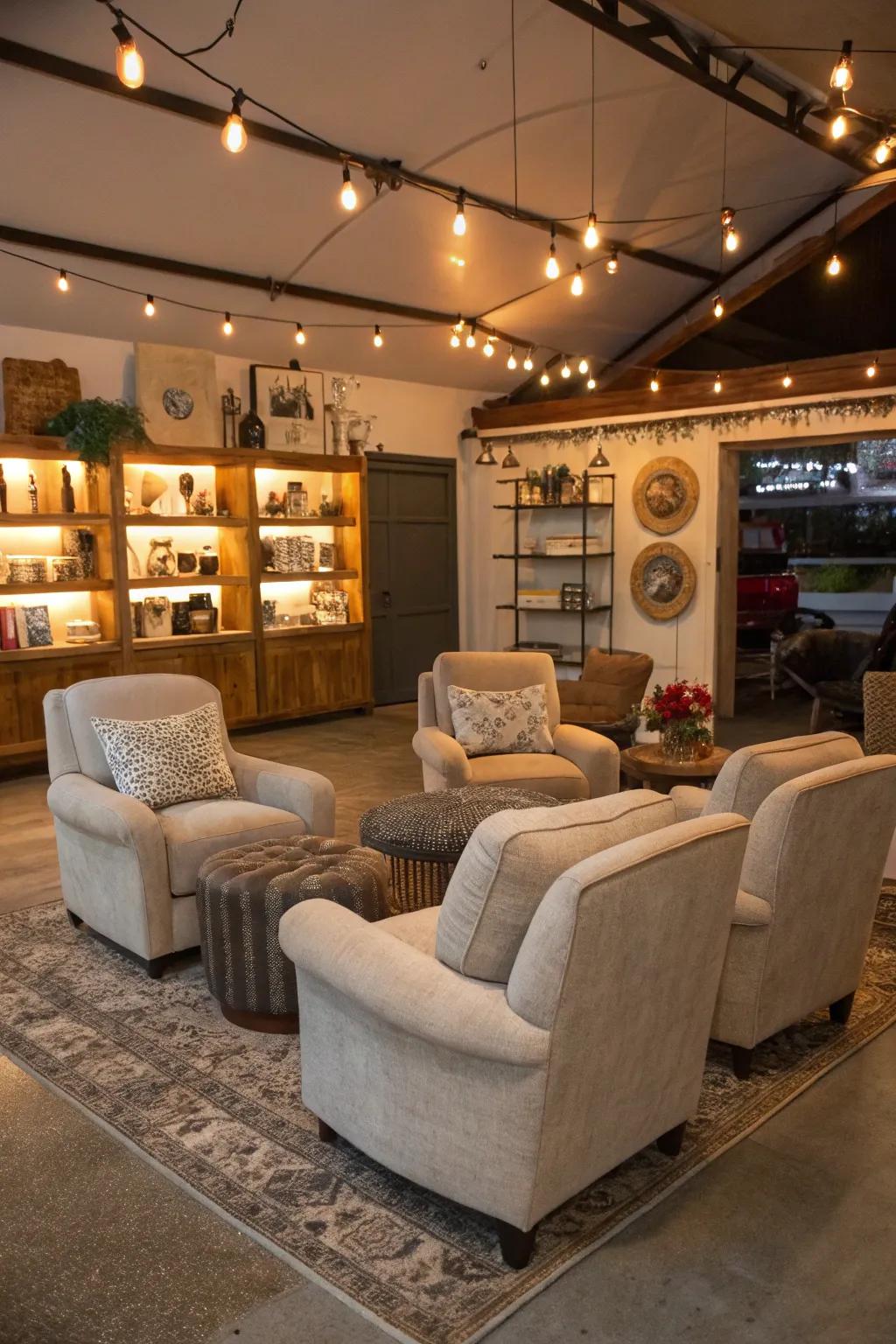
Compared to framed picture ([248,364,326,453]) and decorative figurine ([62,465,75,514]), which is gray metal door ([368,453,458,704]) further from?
decorative figurine ([62,465,75,514])

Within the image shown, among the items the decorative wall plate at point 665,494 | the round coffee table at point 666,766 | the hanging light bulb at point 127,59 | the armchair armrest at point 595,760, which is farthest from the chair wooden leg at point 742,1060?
the decorative wall plate at point 665,494

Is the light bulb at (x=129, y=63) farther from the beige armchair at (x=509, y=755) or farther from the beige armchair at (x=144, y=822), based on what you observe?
the beige armchair at (x=509, y=755)

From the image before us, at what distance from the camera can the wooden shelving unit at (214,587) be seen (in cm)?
686

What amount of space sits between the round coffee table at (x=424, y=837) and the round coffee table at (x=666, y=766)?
836mm

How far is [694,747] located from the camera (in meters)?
4.88

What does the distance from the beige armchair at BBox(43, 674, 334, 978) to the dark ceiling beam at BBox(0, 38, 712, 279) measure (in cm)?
267

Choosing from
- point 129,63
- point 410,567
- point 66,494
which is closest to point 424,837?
point 129,63

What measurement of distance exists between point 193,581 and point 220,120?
3211mm

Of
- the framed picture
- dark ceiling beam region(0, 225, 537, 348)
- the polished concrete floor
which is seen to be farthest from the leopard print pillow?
the framed picture

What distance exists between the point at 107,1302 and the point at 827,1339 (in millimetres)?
1404

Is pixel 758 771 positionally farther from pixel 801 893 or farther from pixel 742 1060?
pixel 742 1060

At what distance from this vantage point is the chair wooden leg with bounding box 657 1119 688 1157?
8.45 ft

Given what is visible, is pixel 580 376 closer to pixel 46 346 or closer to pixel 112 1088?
pixel 46 346

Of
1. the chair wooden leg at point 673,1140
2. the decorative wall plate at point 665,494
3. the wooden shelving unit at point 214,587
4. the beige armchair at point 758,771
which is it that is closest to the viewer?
the chair wooden leg at point 673,1140
